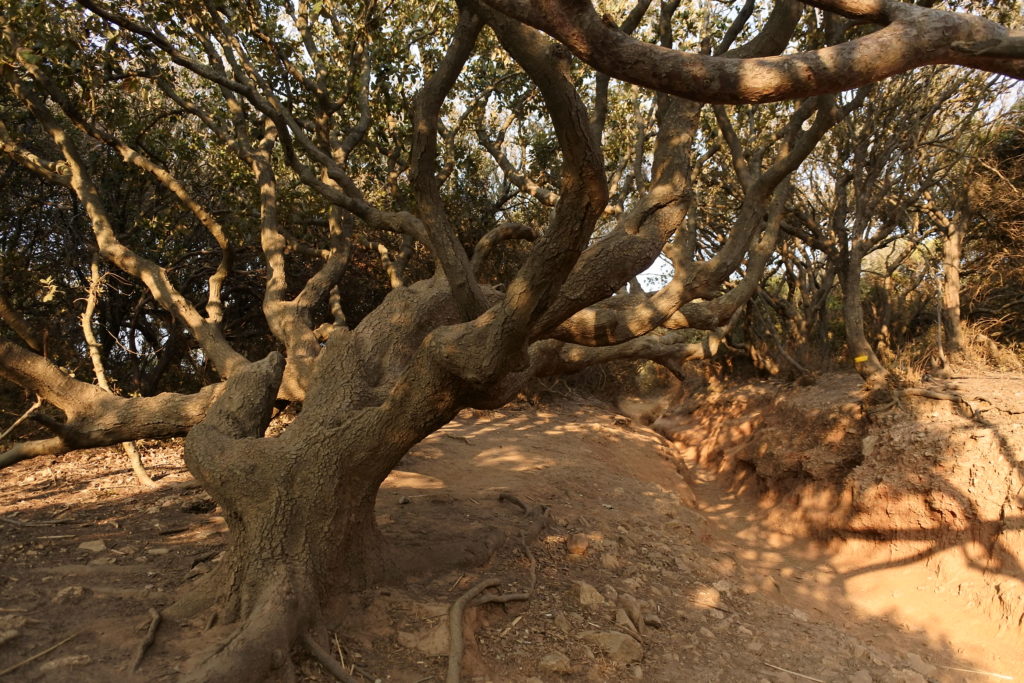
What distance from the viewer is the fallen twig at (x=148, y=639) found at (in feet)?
9.61

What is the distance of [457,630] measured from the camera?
11.7ft

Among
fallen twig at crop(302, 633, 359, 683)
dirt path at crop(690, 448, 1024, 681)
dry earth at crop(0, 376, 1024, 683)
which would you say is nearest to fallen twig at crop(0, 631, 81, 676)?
dry earth at crop(0, 376, 1024, 683)

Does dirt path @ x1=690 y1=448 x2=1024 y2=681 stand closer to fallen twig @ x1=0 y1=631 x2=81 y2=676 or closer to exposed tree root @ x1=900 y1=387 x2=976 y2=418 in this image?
exposed tree root @ x1=900 y1=387 x2=976 y2=418

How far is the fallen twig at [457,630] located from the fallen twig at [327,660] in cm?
50

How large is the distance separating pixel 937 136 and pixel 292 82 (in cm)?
972

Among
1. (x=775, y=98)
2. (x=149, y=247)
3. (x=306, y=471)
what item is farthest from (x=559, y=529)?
(x=149, y=247)

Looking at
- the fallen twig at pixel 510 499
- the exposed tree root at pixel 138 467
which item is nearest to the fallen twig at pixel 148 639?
the exposed tree root at pixel 138 467

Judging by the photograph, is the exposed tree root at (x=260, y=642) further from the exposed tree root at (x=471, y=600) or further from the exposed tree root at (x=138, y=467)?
the exposed tree root at (x=138, y=467)

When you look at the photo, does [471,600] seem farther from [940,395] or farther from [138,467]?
[940,395]

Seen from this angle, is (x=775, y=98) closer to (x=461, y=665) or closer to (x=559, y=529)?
(x=461, y=665)

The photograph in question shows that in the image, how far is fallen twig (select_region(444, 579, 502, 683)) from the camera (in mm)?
3279

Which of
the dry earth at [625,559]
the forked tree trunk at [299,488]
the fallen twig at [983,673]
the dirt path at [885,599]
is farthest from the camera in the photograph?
the dirt path at [885,599]

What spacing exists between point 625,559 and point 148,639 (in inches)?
141

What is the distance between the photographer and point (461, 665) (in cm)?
342
